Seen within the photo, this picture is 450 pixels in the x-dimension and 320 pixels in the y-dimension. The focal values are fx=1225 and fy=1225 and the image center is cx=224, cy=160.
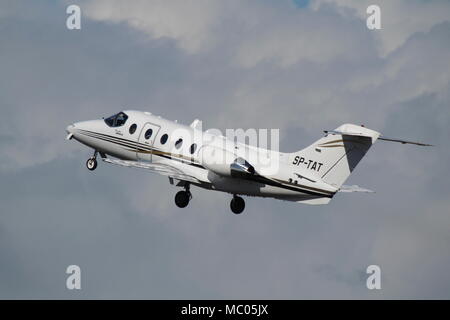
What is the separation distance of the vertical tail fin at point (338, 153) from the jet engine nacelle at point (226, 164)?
7.17ft

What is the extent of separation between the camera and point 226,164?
49.3m

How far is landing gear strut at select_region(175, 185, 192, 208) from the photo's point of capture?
52719 millimetres

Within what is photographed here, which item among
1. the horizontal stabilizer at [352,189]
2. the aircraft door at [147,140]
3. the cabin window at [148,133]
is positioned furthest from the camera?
the cabin window at [148,133]

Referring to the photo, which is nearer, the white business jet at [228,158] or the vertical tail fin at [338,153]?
the vertical tail fin at [338,153]

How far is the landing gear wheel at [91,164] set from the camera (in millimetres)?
56406

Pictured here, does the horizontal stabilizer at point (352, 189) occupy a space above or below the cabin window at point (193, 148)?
below

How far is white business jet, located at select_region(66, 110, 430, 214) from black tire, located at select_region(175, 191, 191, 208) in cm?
3

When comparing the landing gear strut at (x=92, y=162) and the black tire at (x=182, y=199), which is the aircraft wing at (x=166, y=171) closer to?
the black tire at (x=182, y=199)

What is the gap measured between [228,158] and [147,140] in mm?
5436

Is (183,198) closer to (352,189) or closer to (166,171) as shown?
(166,171)

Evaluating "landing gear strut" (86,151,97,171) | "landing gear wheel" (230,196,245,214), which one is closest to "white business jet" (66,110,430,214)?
"landing gear wheel" (230,196,245,214)

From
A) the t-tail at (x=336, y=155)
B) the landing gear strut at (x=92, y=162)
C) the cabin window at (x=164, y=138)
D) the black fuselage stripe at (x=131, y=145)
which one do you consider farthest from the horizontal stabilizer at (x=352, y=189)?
the landing gear strut at (x=92, y=162)
